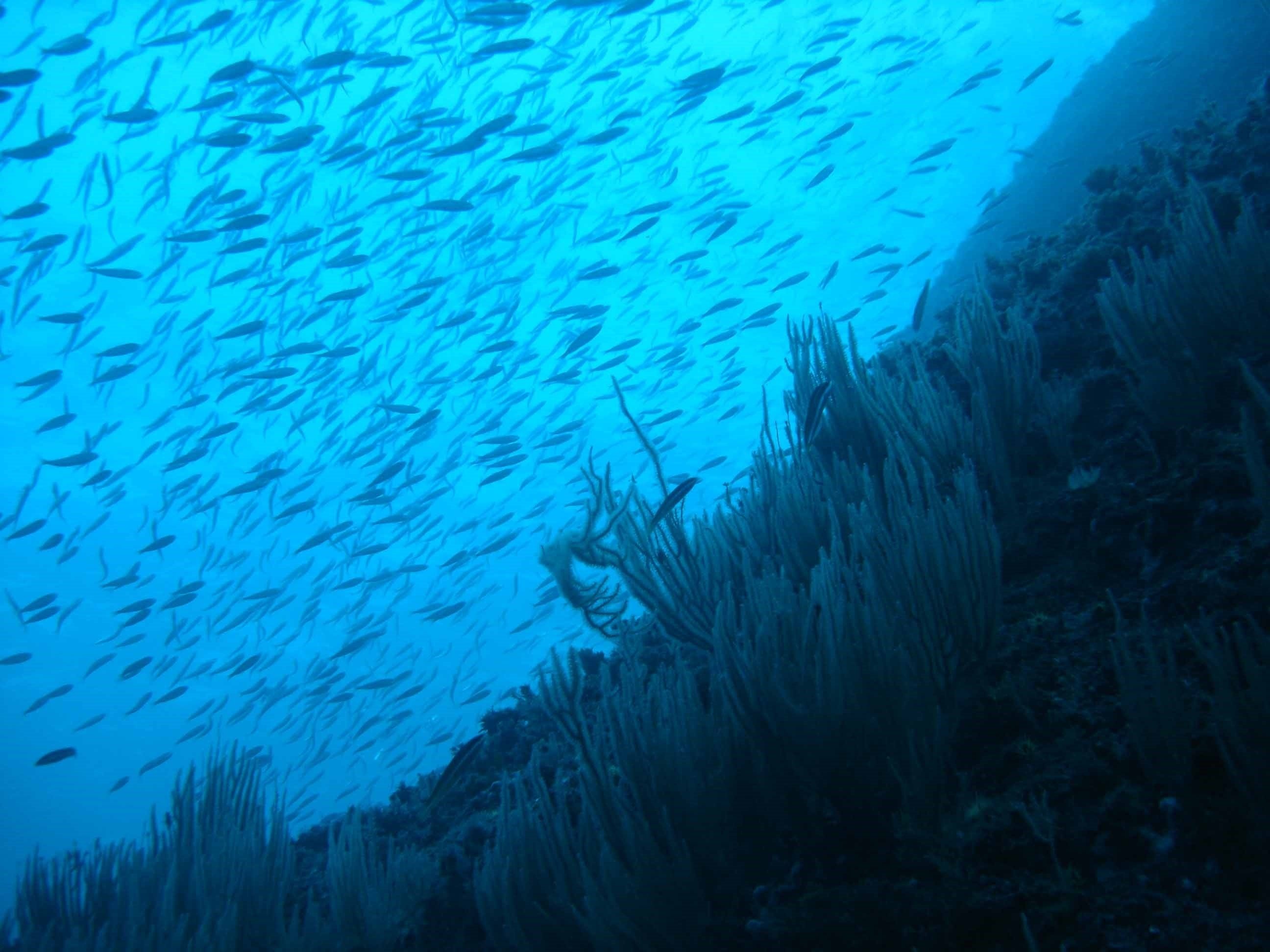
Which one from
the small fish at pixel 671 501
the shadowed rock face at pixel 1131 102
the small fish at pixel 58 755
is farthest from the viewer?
the shadowed rock face at pixel 1131 102

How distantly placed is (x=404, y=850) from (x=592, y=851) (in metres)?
2.53

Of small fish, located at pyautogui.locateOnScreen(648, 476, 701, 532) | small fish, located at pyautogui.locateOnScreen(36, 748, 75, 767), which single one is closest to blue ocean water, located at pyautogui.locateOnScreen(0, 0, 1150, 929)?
small fish, located at pyautogui.locateOnScreen(36, 748, 75, 767)

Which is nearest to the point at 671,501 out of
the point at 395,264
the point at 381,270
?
the point at 395,264

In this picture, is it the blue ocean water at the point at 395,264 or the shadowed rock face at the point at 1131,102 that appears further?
the blue ocean water at the point at 395,264

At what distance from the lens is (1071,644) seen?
227 cm

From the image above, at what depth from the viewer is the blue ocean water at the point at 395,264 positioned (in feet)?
43.5

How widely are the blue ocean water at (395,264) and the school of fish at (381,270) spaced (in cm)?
22

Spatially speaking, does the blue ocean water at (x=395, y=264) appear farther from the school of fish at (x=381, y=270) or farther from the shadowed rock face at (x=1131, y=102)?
the shadowed rock face at (x=1131, y=102)

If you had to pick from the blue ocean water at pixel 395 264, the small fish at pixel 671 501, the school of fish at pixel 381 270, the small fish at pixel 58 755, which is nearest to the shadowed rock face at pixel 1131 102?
the blue ocean water at pixel 395 264

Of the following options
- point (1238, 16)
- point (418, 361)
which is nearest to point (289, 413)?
point (418, 361)

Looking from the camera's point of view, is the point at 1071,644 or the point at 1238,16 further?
the point at 1238,16

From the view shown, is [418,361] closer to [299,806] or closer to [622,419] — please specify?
[622,419]

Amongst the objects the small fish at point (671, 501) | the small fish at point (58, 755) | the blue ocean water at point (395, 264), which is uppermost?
the blue ocean water at point (395, 264)

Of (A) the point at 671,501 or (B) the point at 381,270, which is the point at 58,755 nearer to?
(A) the point at 671,501
